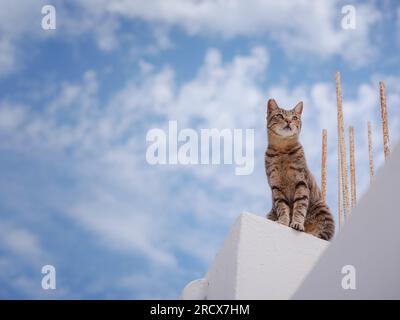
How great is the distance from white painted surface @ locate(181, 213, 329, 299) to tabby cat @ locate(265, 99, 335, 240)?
0.81m

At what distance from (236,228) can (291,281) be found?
29.5 inches

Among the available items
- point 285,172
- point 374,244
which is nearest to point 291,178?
point 285,172

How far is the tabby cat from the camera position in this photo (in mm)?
6277

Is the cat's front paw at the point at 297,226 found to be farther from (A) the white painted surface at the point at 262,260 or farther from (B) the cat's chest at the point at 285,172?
(B) the cat's chest at the point at 285,172

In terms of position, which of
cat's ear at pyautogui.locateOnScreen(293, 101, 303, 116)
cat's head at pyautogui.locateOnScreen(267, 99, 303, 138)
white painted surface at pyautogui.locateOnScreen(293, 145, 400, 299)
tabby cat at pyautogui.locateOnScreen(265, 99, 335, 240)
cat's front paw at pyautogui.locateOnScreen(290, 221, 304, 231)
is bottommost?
white painted surface at pyautogui.locateOnScreen(293, 145, 400, 299)

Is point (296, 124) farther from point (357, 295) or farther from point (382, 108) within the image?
point (382, 108)

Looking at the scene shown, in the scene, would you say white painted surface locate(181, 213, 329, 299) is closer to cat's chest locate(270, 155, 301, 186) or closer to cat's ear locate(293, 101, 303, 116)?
cat's chest locate(270, 155, 301, 186)

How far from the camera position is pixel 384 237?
3600 mm

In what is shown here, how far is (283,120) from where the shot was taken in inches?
264

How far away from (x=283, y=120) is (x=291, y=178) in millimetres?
802

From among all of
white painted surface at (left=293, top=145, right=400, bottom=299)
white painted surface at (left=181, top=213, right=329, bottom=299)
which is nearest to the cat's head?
white painted surface at (left=181, top=213, right=329, bottom=299)

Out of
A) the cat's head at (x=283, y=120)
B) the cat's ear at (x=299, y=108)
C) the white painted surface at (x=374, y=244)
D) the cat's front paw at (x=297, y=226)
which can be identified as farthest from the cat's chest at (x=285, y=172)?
the white painted surface at (x=374, y=244)

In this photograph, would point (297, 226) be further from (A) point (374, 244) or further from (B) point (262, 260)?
(A) point (374, 244)
